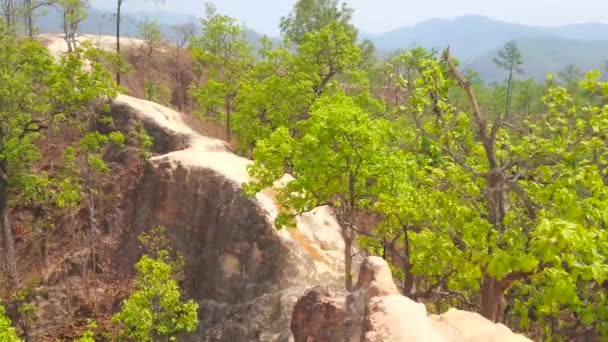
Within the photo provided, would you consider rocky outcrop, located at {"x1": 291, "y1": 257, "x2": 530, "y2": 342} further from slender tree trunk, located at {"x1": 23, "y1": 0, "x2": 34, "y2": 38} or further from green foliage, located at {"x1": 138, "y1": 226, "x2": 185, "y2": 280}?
slender tree trunk, located at {"x1": 23, "y1": 0, "x2": 34, "y2": 38}

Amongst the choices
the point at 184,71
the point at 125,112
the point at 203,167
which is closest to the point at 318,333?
the point at 203,167

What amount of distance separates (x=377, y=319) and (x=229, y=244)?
18726 mm

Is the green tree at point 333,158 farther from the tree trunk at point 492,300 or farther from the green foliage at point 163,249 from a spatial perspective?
the green foliage at point 163,249

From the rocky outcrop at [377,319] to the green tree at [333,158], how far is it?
209 inches

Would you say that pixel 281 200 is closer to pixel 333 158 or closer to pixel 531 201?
pixel 333 158

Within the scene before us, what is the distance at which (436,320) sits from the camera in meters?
13.3

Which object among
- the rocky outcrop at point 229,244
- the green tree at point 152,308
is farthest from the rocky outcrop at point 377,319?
the rocky outcrop at point 229,244

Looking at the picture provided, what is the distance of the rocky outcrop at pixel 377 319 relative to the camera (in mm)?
11961

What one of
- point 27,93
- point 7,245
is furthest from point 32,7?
point 7,245

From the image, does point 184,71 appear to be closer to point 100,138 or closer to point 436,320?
point 100,138

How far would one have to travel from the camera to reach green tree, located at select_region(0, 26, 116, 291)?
30547mm

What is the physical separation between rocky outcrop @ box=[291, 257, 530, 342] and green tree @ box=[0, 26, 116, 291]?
20995mm

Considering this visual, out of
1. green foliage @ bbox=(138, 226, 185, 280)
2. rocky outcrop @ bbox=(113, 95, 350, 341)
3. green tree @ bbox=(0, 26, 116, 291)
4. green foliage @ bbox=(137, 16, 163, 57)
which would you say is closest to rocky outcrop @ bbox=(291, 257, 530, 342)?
rocky outcrop @ bbox=(113, 95, 350, 341)

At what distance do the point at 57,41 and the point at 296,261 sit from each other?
69218 millimetres
